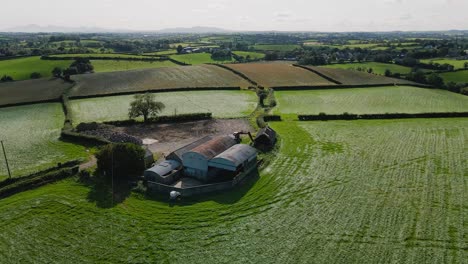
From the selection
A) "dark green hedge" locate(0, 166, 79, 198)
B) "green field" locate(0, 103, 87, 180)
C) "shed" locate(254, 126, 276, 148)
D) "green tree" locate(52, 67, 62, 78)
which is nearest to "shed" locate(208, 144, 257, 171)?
"shed" locate(254, 126, 276, 148)

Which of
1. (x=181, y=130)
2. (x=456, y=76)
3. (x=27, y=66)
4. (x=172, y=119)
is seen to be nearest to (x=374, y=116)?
(x=181, y=130)

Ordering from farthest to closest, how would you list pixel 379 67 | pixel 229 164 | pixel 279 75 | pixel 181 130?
pixel 379 67
pixel 279 75
pixel 181 130
pixel 229 164

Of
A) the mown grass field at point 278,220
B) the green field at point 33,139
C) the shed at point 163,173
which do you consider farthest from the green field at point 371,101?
the green field at point 33,139

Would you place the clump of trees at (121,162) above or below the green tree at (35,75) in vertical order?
below

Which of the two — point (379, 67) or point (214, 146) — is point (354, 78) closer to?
point (379, 67)

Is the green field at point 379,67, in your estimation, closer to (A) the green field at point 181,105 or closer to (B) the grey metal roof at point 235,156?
(A) the green field at point 181,105

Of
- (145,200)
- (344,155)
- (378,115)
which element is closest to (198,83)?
(378,115)
